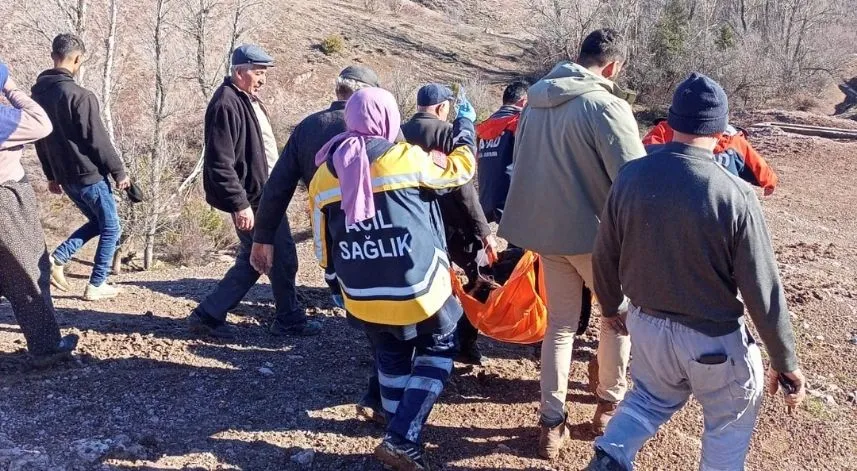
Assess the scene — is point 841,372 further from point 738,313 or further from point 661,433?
point 738,313

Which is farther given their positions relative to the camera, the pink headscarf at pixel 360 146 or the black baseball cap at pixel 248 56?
the black baseball cap at pixel 248 56

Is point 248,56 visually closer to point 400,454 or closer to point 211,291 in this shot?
point 211,291

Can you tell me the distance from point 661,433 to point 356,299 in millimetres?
1749

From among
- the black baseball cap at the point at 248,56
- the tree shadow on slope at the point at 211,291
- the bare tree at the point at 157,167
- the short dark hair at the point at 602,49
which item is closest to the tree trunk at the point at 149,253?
the bare tree at the point at 157,167

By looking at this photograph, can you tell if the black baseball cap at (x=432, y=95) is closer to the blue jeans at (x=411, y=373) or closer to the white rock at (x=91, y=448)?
the blue jeans at (x=411, y=373)

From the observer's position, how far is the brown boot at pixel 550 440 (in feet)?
11.4

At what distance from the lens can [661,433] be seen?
376 centimetres

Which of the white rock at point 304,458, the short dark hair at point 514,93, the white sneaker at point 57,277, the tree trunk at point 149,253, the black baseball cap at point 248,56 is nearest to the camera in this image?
the white rock at point 304,458

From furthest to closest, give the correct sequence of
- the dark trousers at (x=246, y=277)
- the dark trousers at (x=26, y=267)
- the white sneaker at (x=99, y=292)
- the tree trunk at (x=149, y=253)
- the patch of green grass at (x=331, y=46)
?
the patch of green grass at (x=331, y=46), the tree trunk at (x=149, y=253), the white sneaker at (x=99, y=292), the dark trousers at (x=246, y=277), the dark trousers at (x=26, y=267)

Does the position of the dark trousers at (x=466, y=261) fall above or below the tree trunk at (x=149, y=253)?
above

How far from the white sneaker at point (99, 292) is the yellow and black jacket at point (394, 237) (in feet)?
9.94

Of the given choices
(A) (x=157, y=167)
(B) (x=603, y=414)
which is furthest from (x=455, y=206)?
(A) (x=157, y=167)

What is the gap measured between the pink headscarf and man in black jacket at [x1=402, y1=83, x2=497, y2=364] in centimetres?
97

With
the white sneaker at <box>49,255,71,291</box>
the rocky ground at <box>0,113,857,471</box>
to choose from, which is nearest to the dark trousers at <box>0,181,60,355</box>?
the rocky ground at <box>0,113,857,471</box>
